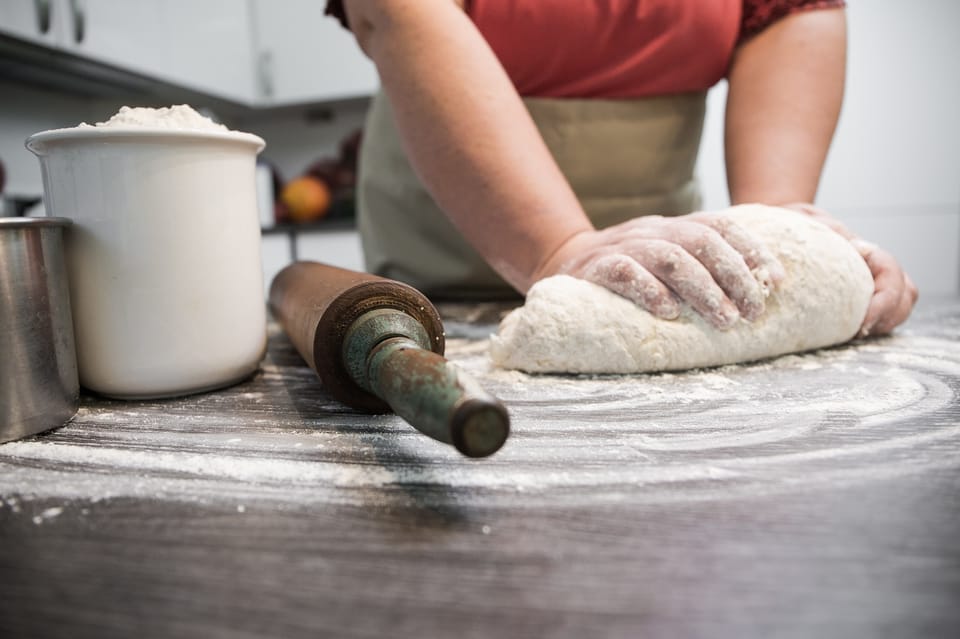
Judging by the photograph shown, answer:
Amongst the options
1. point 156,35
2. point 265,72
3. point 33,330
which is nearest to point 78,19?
point 156,35

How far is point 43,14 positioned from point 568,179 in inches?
76.2

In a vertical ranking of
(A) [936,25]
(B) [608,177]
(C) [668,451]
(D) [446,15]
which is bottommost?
(C) [668,451]

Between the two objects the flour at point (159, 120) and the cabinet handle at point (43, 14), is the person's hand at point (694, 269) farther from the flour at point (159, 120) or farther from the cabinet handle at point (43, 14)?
the cabinet handle at point (43, 14)

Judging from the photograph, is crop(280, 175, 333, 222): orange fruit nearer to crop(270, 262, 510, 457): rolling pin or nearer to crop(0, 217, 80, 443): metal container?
crop(270, 262, 510, 457): rolling pin

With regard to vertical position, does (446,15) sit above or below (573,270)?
above

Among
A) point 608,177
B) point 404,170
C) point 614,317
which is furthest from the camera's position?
point 404,170

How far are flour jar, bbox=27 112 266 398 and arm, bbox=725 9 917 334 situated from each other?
2.62 feet

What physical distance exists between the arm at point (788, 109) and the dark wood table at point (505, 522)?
0.53 m

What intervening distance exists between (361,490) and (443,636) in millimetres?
149

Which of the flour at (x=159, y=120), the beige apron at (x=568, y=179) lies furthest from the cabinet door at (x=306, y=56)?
the flour at (x=159, y=120)

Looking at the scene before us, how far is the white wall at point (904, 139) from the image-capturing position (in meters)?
2.30

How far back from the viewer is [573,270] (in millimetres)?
735

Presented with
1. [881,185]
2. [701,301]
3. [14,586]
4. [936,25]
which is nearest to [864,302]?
[701,301]

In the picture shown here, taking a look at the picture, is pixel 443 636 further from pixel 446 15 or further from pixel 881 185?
pixel 881 185
